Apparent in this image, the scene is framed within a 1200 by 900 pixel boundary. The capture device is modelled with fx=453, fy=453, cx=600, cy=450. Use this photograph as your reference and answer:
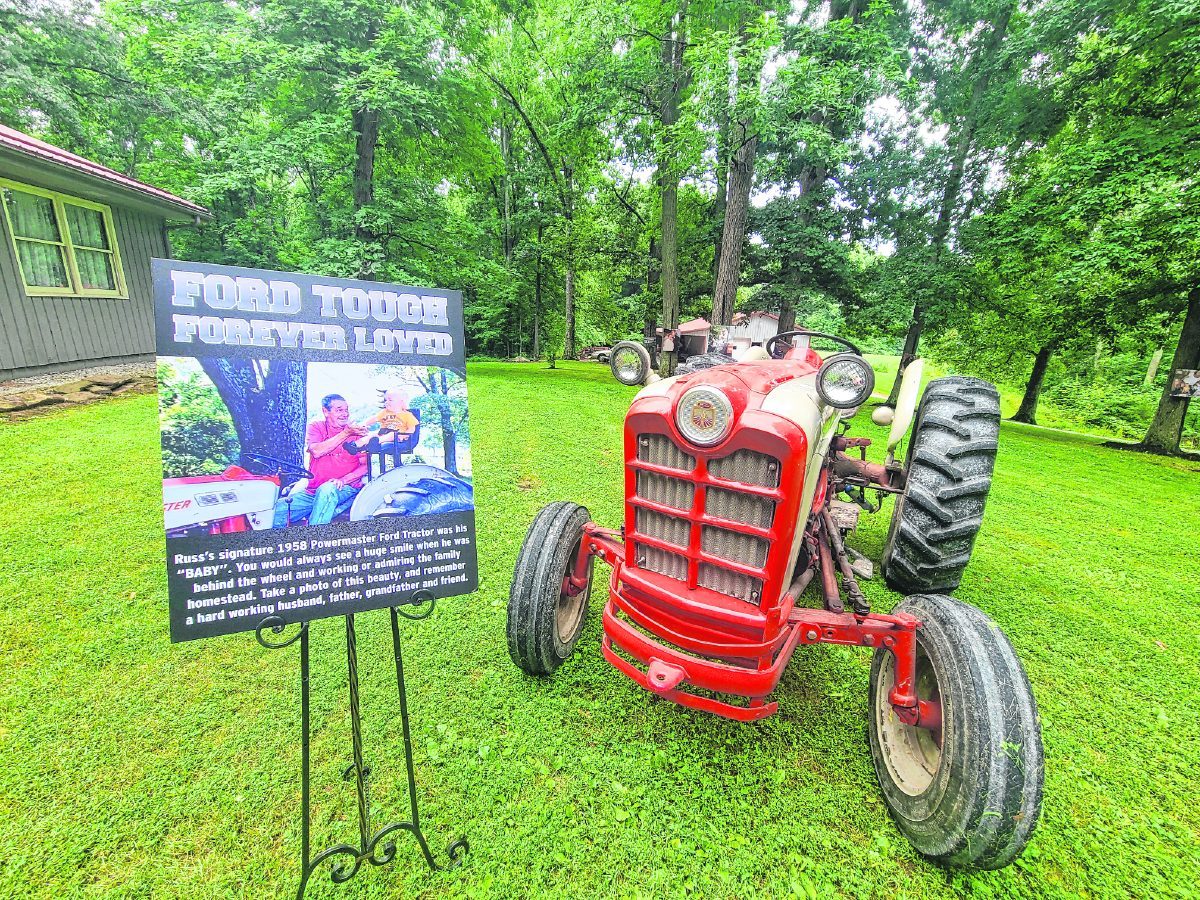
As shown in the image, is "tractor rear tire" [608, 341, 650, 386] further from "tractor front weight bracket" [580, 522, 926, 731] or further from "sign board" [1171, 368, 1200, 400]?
"sign board" [1171, 368, 1200, 400]

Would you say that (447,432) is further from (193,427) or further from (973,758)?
(973,758)

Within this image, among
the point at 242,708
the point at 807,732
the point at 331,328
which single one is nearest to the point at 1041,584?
the point at 807,732

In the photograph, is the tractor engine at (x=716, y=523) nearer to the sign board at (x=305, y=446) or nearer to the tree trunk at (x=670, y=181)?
the sign board at (x=305, y=446)

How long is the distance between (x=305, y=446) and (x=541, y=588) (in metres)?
1.28

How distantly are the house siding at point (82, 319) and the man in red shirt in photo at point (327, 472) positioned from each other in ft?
32.8

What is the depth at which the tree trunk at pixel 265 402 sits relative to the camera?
1.32 m

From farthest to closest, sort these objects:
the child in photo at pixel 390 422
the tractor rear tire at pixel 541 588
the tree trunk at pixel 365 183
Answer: the tree trunk at pixel 365 183 < the tractor rear tire at pixel 541 588 < the child in photo at pixel 390 422

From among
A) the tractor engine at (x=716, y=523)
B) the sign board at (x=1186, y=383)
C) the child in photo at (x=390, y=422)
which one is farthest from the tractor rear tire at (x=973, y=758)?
the sign board at (x=1186, y=383)

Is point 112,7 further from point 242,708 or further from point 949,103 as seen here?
point 949,103

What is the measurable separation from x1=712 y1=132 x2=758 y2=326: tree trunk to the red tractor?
29.0ft

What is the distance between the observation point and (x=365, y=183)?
10.8m

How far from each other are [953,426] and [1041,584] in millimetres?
2241

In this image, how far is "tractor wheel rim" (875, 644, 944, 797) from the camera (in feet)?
6.17

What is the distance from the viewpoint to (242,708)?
234cm
